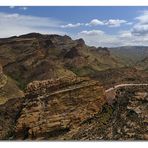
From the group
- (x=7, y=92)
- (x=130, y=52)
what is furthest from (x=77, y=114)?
(x=130, y=52)

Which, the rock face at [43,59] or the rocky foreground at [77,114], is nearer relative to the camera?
the rocky foreground at [77,114]

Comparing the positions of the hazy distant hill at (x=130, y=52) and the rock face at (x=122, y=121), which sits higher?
the rock face at (x=122, y=121)

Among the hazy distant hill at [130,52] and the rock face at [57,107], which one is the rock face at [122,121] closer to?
the rock face at [57,107]

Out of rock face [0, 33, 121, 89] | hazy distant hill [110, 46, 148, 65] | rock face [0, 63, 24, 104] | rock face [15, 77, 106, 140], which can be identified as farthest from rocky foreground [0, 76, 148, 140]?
rock face [0, 33, 121, 89]

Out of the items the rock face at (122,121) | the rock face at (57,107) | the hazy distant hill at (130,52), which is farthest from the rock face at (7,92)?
the rock face at (122,121)

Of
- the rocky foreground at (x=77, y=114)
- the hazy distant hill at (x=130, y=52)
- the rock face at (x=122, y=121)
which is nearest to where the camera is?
the rock face at (x=122, y=121)

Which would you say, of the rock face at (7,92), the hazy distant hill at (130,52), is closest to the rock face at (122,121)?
the hazy distant hill at (130,52)

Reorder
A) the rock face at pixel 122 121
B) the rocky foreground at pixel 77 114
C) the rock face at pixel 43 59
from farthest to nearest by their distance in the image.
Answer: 1. the rock face at pixel 43 59
2. the rocky foreground at pixel 77 114
3. the rock face at pixel 122 121

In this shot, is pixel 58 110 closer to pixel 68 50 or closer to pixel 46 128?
pixel 46 128

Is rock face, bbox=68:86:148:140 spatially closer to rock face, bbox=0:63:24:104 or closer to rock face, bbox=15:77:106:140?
rock face, bbox=15:77:106:140

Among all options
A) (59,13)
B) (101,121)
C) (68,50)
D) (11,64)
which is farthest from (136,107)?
(68,50)
